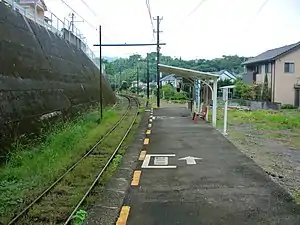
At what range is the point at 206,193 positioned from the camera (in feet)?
20.5

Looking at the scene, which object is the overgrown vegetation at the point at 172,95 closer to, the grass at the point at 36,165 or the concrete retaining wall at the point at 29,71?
the concrete retaining wall at the point at 29,71

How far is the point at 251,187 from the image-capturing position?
6.63m

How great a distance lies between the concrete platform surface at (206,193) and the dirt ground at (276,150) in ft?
0.95

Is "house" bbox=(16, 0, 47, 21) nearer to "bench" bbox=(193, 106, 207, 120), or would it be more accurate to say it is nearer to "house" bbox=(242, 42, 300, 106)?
"bench" bbox=(193, 106, 207, 120)

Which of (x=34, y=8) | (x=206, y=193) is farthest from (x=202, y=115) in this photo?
(x=206, y=193)

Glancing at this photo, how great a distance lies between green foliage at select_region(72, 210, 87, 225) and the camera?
4.97 metres

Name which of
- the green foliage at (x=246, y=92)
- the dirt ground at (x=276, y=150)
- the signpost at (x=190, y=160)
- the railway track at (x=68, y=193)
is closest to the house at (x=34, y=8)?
the railway track at (x=68, y=193)

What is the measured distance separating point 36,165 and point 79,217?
11.3ft

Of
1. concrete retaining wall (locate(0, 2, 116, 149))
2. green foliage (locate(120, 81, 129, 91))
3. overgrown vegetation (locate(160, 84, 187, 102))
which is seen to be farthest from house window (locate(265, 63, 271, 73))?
green foliage (locate(120, 81, 129, 91))

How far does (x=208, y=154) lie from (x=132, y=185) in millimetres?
3597

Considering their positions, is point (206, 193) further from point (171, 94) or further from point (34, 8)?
point (171, 94)

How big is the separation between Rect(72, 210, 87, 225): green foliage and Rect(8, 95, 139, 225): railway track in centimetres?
5

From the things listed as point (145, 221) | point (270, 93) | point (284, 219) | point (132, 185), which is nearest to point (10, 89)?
point (132, 185)

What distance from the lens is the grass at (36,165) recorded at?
6.01 meters
